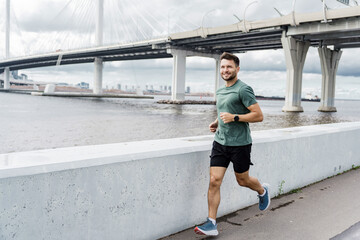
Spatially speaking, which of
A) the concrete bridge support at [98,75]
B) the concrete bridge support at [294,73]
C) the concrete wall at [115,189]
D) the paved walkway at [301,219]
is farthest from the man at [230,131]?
the concrete bridge support at [98,75]

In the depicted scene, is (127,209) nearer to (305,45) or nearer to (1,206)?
(1,206)

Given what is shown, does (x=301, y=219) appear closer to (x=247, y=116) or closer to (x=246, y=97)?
(x=247, y=116)

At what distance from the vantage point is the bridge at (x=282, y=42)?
3800cm

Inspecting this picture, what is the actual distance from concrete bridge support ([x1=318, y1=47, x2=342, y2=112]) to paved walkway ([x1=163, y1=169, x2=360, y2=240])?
5102 cm

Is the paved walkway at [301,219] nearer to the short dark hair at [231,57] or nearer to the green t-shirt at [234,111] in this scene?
the green t-shirt at [234,111]

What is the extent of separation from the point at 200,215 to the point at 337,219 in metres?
1.52

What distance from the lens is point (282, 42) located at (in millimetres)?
43625

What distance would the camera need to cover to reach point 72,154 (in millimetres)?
2734

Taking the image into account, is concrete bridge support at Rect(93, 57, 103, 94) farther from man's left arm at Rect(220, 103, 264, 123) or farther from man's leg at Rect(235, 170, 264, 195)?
man's left arm at Rect(220, 103, 264, 123)

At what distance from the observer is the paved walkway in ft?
11.1

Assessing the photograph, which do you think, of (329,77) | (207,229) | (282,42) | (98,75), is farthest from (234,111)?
(98,75)

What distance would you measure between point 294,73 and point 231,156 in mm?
45229

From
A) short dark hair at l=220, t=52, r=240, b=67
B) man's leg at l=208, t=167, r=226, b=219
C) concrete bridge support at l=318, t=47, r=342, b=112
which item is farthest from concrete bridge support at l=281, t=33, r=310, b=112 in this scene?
man's leg at l=208, t=167, r=226, b=219

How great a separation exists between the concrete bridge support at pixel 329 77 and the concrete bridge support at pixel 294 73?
674 cm
